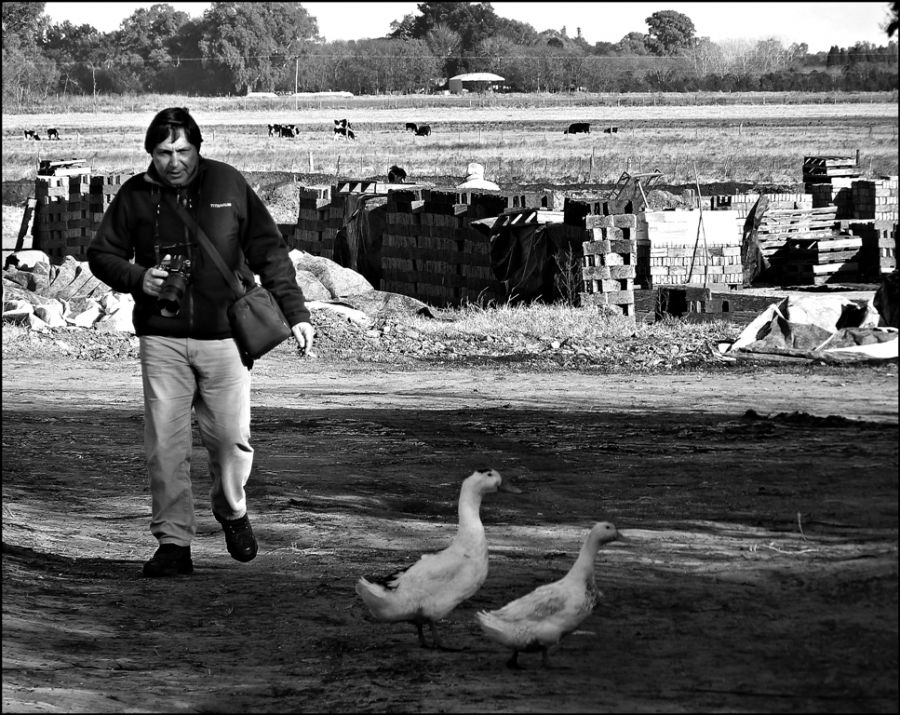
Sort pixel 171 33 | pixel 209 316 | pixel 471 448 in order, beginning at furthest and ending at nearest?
pixel 171 33
pixel 471 448
pixel 209 316

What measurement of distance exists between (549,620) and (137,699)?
1298 millimetres

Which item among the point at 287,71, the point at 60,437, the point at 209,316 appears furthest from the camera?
the point at 287,71

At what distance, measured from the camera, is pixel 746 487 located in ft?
25.0

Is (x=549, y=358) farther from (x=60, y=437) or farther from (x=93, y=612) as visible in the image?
(x=93, y=612)

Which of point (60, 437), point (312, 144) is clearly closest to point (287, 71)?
point (312, 144)

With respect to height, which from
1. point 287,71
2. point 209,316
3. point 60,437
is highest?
point 287,71

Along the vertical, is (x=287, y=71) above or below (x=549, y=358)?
→ above

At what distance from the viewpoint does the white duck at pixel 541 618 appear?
4383 mm

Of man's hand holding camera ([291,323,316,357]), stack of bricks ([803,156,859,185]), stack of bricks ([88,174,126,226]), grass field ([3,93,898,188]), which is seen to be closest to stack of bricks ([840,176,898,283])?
stack of bricks ([803,156,859,185])

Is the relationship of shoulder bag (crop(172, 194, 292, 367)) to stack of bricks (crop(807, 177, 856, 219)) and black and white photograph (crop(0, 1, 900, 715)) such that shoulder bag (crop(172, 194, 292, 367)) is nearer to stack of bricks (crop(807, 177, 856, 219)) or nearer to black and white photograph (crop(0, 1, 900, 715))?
black and white photograph (crop(0, 1, 900, 715))

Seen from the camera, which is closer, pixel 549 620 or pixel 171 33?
pixel 549 620

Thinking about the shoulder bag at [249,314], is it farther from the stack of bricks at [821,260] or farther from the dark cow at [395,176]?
the dark cow at [395,176]

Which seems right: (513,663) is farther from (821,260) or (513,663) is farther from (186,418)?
(821,260)

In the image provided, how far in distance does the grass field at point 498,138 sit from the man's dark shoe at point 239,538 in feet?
79.6
